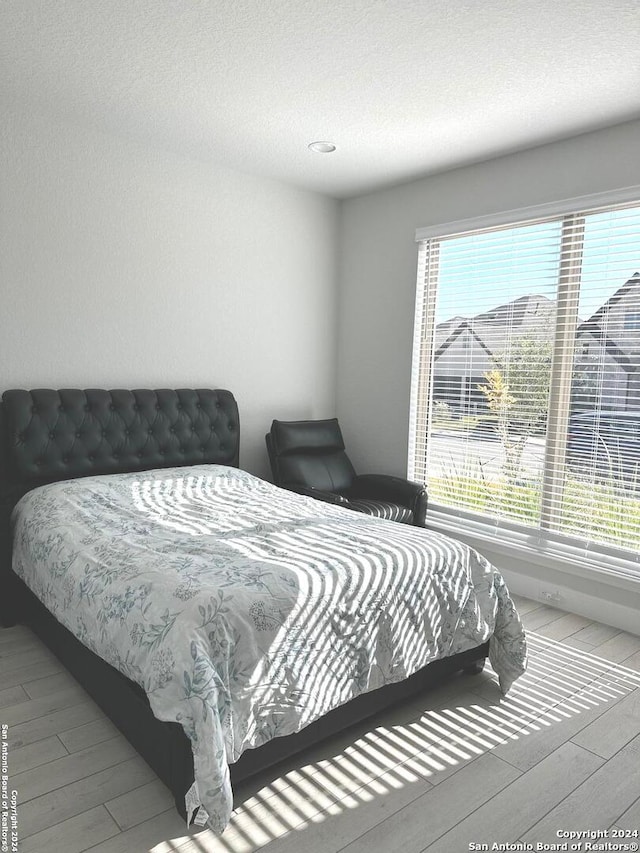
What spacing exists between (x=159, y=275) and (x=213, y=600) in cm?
250

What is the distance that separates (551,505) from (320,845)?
240 centimetres

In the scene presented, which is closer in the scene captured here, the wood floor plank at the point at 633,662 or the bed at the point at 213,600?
the bed at the point at 213,600

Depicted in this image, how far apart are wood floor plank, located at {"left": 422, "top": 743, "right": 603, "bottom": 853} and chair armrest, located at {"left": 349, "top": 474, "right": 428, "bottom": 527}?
1.84 m

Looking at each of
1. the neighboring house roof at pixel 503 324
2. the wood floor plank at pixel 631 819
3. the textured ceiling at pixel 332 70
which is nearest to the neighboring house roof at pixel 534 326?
the neighboring house roof at pixel 503 324

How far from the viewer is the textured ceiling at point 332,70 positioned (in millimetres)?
2252

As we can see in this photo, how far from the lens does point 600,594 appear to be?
3.36m

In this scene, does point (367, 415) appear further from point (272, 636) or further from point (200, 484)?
point (272, 636)

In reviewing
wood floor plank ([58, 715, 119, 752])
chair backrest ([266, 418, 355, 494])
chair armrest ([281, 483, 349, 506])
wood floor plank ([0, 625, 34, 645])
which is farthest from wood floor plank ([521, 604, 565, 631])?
wood floor plank ([0, 625, 34, 645])

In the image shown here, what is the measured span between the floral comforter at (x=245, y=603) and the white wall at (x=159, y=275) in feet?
3.13

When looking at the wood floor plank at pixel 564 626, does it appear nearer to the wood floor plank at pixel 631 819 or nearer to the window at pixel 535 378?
the window at pixel 535 378

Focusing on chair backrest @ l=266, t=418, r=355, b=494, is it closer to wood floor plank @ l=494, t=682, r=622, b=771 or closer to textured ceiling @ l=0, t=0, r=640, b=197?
textured ceiling @ l=0, t=0, r=640, b=197

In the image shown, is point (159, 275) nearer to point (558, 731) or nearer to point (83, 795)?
point (83, 795)

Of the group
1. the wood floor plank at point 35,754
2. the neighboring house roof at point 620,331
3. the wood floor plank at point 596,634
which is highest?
the neighboring house roof at point 620,331

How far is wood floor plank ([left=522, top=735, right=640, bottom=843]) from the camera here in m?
1.80
